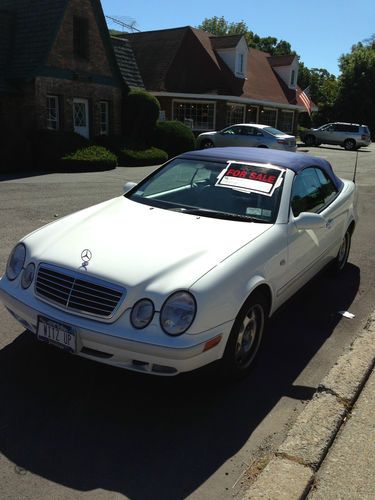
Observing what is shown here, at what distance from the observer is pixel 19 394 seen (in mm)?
3273

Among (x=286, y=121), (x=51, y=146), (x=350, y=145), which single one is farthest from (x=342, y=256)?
(x=286, y=121)

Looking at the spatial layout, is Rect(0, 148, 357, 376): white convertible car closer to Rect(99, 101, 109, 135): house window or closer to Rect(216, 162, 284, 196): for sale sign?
Rect(216, 162, 284, 196): for sale sign

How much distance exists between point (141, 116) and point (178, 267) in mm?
18623

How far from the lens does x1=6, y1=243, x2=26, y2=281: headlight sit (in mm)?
3578

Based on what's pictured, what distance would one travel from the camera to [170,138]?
20.9 meters

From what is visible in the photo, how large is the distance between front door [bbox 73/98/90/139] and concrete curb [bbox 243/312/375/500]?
59.1ft

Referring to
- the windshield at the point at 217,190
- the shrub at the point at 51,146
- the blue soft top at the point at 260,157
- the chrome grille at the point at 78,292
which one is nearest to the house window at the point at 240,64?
the shrub at the point at 51,146

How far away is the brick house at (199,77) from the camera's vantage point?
29.0 meters

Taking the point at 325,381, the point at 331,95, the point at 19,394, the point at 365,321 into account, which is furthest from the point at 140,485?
the point at 331,95

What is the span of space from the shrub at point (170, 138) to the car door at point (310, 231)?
1600 cm

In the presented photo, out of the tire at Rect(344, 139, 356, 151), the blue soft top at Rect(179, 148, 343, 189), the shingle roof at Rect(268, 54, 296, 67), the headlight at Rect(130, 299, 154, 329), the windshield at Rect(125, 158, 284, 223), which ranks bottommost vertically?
the tire at Rect(344, 139, 356, 151)

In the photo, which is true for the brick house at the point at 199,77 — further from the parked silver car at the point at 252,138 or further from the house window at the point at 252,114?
the parked silver car at the point at 252,138

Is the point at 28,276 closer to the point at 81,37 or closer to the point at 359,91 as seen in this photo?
the point at 81,37

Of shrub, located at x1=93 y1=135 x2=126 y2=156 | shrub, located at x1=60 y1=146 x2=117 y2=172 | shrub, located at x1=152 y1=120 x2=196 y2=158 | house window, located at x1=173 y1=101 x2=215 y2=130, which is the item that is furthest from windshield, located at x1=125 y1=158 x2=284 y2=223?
house window, located at x1=173 y1=101 x2=215 y2=130
